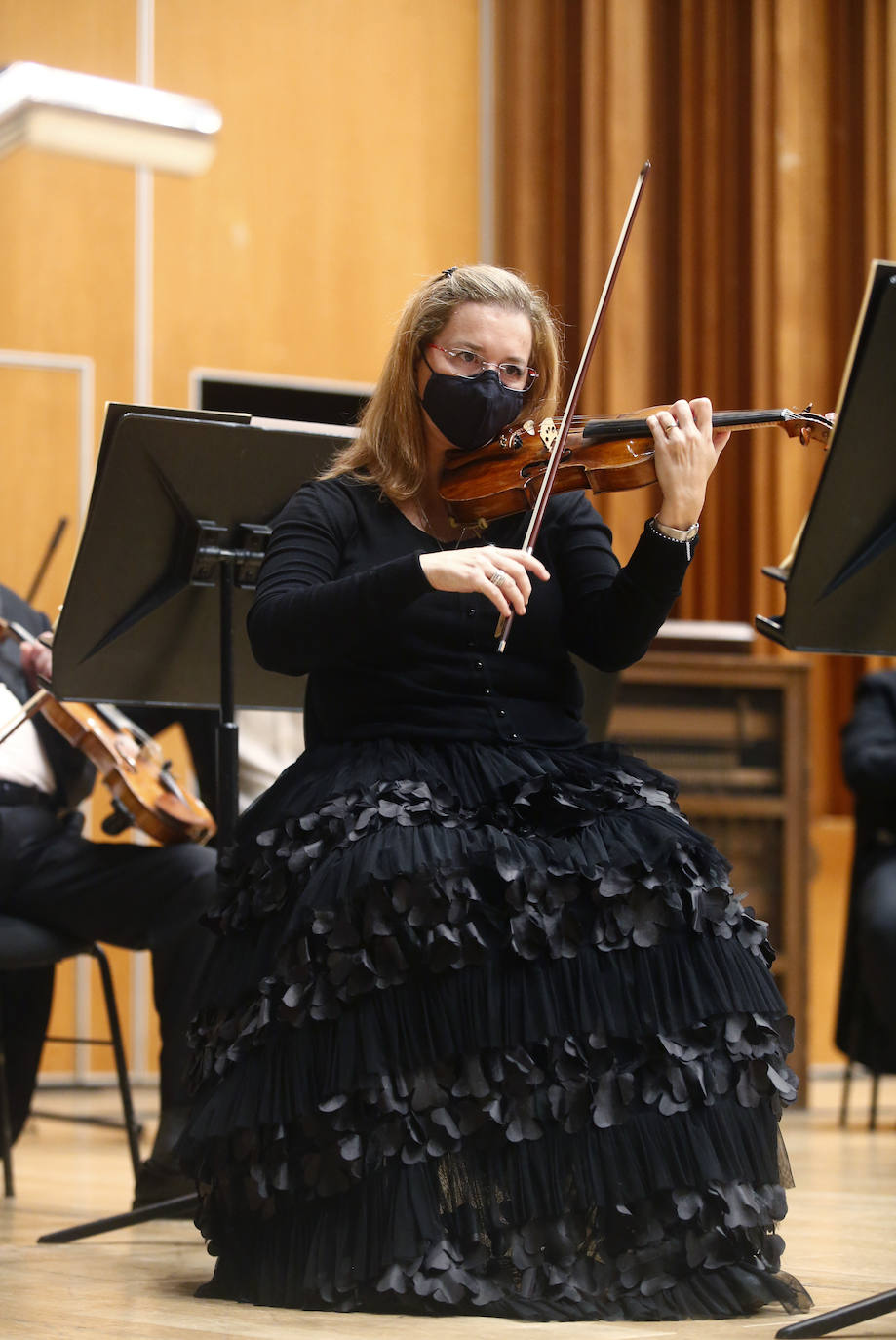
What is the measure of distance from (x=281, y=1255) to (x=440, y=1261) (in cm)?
17

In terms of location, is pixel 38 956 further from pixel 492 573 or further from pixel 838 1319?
pixel 838 1319

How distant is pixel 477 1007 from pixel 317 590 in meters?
0.44

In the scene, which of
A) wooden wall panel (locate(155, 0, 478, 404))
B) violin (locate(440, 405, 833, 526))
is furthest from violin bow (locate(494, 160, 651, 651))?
wooden wall panel (locate(155, 0, 478, 404))

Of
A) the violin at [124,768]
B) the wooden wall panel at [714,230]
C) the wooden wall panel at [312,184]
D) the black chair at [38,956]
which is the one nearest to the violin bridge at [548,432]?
the violin at [124,768]

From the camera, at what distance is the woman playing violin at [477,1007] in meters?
1.56

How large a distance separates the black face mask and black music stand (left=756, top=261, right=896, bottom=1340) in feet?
1.12

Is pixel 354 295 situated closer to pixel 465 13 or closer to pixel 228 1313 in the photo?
pixel 465 13

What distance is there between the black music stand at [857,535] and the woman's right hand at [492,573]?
0.24 m

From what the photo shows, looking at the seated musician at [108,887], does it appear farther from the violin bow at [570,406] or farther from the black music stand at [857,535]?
the black music stand at [857,535]

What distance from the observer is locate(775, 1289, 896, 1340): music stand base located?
1435 millimetres

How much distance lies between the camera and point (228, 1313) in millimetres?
1588

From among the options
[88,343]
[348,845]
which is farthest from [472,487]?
[88,343]

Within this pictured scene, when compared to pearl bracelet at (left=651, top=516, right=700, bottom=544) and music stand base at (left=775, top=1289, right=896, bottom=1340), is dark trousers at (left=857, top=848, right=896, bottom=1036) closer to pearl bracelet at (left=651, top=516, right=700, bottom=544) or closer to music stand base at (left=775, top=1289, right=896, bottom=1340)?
pearl bracelet at (left=651, top=516, right=700, bottom=544)

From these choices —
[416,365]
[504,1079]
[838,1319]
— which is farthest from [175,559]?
[838,1319]
